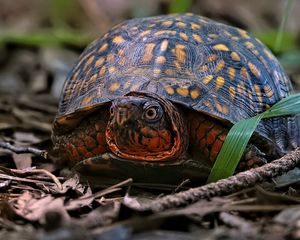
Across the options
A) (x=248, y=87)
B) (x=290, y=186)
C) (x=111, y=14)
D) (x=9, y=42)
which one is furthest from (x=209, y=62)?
(x=111, y=14)

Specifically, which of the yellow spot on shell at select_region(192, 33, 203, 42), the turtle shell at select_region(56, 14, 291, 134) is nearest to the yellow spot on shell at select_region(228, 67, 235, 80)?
the turtle shell at select_region(56, 14, 291, 134)

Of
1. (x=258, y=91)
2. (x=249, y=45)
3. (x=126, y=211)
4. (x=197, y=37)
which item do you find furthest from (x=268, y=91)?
(x=126, y=211)

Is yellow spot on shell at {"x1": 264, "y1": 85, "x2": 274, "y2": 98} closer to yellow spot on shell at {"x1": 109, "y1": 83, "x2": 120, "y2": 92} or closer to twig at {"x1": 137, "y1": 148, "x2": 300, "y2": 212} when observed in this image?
twig at {"x1": 137, "y1": 148, "x2": 300, "y2": 212}

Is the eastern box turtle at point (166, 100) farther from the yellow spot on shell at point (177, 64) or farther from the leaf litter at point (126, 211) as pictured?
the leaf litter at point (126, 211)

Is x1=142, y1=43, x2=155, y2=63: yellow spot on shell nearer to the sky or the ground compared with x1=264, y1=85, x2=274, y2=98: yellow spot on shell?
nearer to the sky

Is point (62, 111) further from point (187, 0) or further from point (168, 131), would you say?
point (187, 0)

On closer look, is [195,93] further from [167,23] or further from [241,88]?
[167,23]
